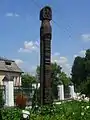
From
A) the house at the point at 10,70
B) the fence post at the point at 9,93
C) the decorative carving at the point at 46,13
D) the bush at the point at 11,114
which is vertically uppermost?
the house at the point at 10,70

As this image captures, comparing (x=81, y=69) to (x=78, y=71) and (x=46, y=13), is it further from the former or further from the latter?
(x=46, y=13)

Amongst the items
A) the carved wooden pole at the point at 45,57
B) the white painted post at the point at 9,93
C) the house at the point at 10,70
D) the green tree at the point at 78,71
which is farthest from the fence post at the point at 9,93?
the green tree at the point at 78,71

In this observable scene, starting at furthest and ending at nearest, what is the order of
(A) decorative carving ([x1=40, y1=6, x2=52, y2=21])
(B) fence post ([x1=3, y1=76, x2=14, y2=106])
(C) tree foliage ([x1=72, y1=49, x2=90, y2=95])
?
1. (C) tree foliage ([x1=72, y1=49, x2=90, y2=95])
2. (B) fence post ([x1=3, y1=76, x2=14, y2=106])
3. (A) decorative carving ([x1=40, y1=6, x2=52, y2=21])

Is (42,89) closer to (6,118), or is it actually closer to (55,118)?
(6,118)

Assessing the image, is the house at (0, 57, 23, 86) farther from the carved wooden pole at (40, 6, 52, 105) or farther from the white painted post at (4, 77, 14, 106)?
the carved wooden pole at (40, 6, 52, 105)

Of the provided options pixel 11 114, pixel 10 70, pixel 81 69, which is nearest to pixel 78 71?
pixel 81 69

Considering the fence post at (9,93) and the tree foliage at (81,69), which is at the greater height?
the tree foliage at (81,69)

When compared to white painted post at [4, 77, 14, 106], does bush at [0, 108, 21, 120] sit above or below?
below

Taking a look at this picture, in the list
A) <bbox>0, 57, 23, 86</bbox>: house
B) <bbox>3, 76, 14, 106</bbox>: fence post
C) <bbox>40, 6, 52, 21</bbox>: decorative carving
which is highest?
<bbox>0, 57, 23, 86</bbox>: house

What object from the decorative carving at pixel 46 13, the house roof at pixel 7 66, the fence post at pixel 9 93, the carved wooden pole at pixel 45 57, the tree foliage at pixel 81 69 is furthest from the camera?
the tree foliage at pixel 81 69

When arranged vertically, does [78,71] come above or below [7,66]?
above

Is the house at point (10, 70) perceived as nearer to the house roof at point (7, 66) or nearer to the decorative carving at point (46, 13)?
the house roof at point (7, 66)

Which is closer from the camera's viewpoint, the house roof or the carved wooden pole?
the carved wooden pole

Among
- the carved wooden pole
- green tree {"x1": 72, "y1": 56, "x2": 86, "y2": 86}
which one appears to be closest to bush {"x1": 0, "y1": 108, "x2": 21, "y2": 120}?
the carved wooden pole
